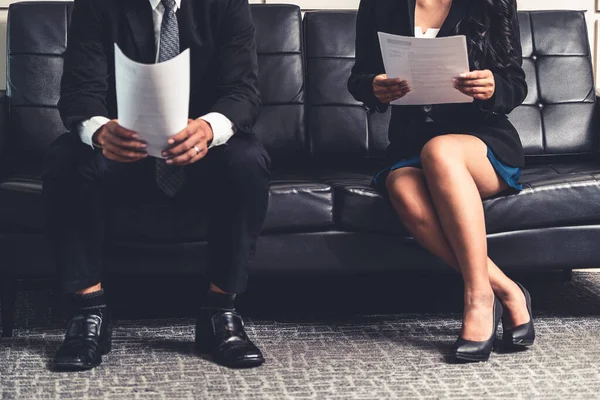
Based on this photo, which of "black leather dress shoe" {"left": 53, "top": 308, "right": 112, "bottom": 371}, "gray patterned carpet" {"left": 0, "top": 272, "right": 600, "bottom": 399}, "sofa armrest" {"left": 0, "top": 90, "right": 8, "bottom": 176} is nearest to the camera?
"gray patterned carpet" {"left": 0, "top": 272, "right": 600, "bottom": 399}

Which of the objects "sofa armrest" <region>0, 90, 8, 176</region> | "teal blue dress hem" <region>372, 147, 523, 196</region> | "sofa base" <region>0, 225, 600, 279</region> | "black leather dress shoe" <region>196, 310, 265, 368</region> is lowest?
"black leather dress shoe" <region>196, 310, 265, 368</region>

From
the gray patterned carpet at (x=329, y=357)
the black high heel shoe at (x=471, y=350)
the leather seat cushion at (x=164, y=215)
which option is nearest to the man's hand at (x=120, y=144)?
the leather seat cushion at (x=164, y=215)

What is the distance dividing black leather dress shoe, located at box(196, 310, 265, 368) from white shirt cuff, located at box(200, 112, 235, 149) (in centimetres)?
42

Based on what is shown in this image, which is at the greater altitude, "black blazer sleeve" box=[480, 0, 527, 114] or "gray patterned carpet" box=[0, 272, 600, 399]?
"black blazer sleeve" box=[480, 0, 527, 114]

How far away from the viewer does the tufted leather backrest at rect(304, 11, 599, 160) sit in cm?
275

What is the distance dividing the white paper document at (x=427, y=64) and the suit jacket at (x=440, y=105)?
154mm

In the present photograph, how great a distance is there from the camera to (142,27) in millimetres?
2111

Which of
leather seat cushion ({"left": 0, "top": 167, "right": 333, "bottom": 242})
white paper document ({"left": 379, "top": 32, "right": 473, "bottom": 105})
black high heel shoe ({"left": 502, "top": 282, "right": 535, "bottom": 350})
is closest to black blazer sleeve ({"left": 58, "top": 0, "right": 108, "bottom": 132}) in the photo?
leather seat cushion ({"left": 0, "top": 167, "right": 333, "bottom": 242})

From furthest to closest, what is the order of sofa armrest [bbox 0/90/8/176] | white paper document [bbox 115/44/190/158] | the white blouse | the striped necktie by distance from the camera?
sofa armrest [bbox 0/90/8/176] → the white blouse → the striped necktie → white paper document [bbox 115/44/190/158]

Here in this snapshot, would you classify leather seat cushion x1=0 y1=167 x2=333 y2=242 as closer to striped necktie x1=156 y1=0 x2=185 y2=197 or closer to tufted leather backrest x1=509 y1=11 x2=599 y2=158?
striped necktie x1=156 y1=0 x2=185 y2=197

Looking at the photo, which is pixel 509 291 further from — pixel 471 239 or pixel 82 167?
pixel 82 167

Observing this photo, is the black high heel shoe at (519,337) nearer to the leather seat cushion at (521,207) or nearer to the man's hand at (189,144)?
the leather seat cushion at (521,207)

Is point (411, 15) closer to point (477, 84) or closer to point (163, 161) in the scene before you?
point (477, 84)

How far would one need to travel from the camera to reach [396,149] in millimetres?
2326
